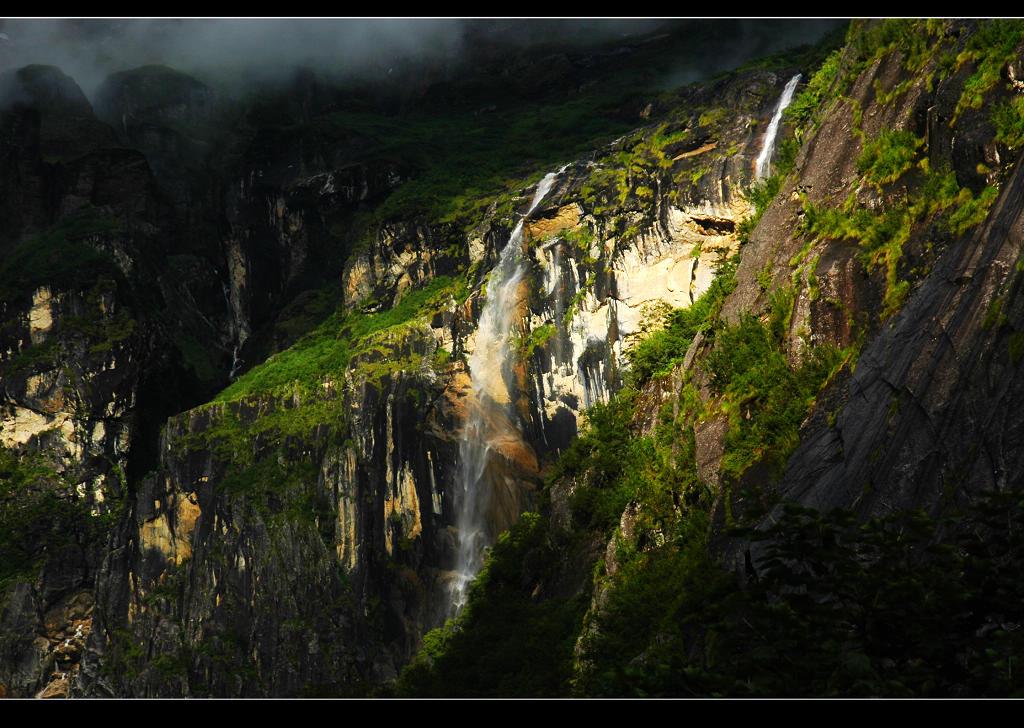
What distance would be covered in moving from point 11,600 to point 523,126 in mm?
52729

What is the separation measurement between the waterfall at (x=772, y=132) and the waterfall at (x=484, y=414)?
1184cm

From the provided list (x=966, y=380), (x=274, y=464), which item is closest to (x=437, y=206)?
(x=274, y=464)

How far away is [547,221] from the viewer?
45.2 metres

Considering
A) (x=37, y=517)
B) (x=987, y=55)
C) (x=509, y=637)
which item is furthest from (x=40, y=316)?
(x=987, y=55)

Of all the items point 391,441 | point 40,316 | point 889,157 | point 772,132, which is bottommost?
point 391,441

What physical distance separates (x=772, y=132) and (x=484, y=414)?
17.9 meters

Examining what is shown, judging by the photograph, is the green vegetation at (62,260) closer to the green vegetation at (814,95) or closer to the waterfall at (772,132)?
the waterfall at (772,132)

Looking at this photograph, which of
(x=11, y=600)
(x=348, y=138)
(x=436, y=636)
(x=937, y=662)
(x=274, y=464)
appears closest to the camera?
(x=937, y=662)

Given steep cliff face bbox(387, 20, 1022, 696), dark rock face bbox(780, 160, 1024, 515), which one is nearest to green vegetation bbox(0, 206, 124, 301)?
steep cliff face bbox(387, 20, 1022, 696)

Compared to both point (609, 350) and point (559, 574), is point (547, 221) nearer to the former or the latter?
point (609, 350)

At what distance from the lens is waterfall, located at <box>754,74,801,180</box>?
3891cm

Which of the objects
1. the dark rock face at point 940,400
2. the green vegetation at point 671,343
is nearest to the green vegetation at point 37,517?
the green vegetation at point 671,343

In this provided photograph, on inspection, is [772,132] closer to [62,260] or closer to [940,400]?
[940,400]

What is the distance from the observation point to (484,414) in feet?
144
